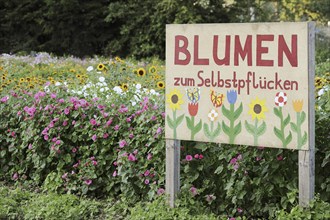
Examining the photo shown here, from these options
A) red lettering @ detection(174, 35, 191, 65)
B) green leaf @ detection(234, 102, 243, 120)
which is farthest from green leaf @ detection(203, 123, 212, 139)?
red lettering @ detection(174, 35, 191, 65)

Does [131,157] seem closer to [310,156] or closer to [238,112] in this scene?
[238,112]

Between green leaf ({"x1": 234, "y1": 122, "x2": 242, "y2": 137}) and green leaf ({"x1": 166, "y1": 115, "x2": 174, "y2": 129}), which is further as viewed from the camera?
green leaf ({"x1": 166, "y1": 115, "x2": 174, "y2": 129})

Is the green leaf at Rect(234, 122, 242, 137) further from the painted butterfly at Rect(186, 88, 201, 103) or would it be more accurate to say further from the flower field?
the painted butterfly at Rect(186, 88, 201, 103)

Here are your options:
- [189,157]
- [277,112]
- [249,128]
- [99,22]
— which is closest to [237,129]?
[249,128]

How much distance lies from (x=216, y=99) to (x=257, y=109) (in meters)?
0.30

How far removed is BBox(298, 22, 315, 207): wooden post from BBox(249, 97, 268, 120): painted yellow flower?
1.01 feet

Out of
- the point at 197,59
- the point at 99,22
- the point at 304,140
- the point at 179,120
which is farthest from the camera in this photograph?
the point at 99,22

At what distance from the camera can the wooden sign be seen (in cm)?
426

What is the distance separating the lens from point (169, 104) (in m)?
4.81

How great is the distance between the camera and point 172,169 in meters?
4.82

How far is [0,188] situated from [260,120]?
A: 8.30 ft

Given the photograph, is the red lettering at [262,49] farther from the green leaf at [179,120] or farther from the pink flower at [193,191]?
the pink flower at [193,191]

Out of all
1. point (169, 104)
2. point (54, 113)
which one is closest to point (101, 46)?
point (54, 113)

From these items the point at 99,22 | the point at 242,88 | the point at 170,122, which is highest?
the point at 99,22
